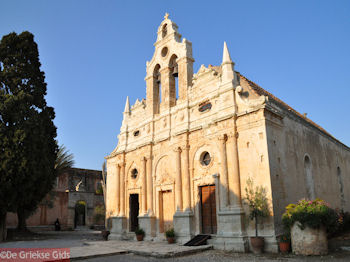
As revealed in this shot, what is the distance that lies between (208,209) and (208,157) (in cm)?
249

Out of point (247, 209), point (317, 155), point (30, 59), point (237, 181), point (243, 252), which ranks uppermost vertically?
point (30, 59)

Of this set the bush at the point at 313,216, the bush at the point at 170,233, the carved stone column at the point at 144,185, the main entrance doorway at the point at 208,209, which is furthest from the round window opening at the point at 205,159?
the bush at the point at 313,216

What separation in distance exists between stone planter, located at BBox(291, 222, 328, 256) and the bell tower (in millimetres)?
8942

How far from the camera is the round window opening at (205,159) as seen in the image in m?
14.8

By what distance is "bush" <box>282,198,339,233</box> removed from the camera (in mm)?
10352

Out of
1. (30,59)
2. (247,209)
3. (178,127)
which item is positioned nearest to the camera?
(247,209)

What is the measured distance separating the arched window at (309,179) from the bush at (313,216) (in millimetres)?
4063

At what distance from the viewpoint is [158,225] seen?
16516mm

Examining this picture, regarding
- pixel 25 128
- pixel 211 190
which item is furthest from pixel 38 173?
pixel 211 190

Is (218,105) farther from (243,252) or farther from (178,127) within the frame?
(243,252)

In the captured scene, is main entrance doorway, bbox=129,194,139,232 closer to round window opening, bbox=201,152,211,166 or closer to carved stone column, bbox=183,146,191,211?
carved stone column, bbox=183,146,191,211

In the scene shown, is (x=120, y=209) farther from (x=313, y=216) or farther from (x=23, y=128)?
(x=313, y=216)

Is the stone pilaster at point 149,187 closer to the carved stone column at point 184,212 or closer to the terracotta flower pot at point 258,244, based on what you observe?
the carved stone column at point 184,212

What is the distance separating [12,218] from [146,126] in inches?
653
